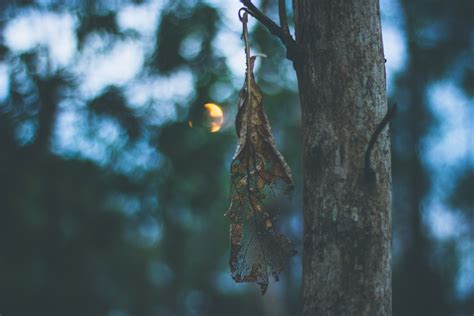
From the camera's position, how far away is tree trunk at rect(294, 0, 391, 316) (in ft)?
6.13

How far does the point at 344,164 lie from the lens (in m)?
1.92

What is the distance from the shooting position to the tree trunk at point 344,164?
1867mm

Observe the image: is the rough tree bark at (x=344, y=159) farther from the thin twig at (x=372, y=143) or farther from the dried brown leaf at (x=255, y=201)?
the dried brown leaf at (x=255, y=201)

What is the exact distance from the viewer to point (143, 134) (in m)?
9.22

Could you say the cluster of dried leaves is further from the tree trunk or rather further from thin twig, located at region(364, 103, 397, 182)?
thin twig, located at region(364, 103, 397, 182)

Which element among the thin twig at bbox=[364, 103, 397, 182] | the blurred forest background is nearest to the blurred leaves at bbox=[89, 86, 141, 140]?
the blurred forest background

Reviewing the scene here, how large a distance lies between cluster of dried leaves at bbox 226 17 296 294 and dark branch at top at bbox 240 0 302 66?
0.18 m

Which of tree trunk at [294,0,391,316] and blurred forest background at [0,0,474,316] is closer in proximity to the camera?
tree trunk at [294,0,391,316]

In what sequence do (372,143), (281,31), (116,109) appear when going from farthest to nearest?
(116,109) < (281,31) < (372,143)

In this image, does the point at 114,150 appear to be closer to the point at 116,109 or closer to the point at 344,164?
the point at 116,109

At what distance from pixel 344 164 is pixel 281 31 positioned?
555 mm

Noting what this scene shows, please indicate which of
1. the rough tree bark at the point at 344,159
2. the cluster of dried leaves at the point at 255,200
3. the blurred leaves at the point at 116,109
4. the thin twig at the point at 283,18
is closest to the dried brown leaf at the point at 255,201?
the cluster of dried leaves at the point at 255,200

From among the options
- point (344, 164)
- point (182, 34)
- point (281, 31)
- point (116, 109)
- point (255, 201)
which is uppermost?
point (182, 34)

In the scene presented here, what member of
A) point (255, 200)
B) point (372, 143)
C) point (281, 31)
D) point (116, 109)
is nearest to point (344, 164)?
point (372, 143)
